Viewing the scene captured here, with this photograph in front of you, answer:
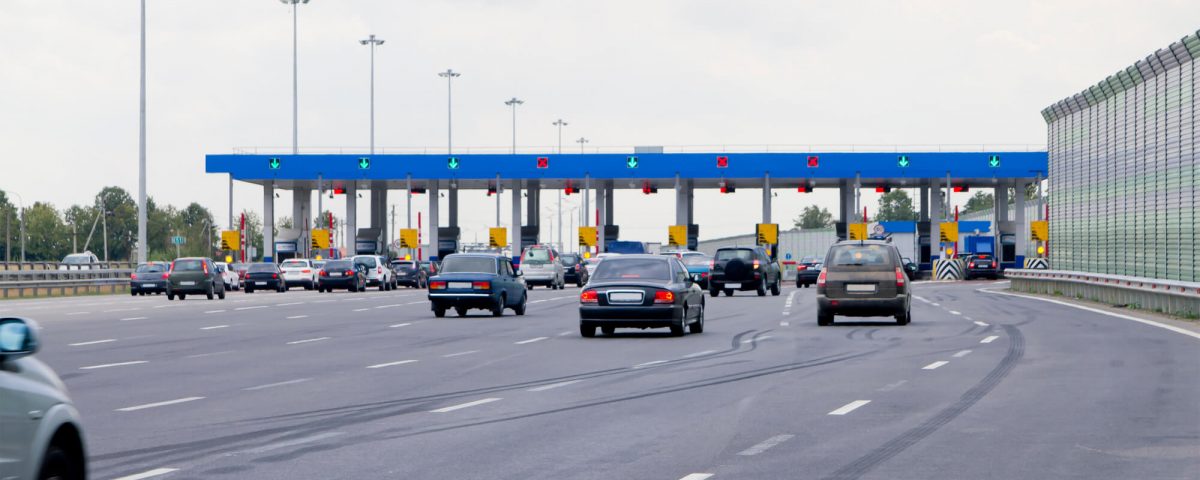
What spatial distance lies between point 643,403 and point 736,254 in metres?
35.9

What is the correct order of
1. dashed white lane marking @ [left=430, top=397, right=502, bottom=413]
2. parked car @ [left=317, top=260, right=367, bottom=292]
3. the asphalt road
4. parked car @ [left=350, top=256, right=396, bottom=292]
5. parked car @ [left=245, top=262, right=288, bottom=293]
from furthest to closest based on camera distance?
1. parked car @ [left=350, top=256, right=396, bottom=292]
2. parked car @ [left=245, top=262, right=288, bottom=293]
3. parked car @ [left=317, top=260, right=367, bottom=292]
4. dashed white lane marking @ [left=430, top=397, right=502, bottom=413]
5. the asphalt road

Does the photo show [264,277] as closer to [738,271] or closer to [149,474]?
[738,271]

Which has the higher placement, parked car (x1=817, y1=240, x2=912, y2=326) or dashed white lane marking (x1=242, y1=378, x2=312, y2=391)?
parked car (x1=817, y1=240, x2=912, y2=326)

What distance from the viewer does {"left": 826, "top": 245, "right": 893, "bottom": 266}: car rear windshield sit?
28.2 m

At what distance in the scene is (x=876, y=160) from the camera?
7662cm

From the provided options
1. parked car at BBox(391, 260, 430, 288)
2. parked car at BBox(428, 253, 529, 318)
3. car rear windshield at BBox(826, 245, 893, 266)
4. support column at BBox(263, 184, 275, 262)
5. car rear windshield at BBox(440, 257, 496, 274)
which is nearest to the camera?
car rear windshield at BBox(826, 245, 893, 266)

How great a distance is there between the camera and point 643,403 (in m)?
14.1

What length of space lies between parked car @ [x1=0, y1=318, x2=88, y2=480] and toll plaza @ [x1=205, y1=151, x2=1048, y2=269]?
7081 cm

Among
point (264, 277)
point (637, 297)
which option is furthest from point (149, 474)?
point (264, 277)

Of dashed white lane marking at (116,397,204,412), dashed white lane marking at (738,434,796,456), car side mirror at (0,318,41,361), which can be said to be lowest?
dashed white lane marking at (738,434,796,456)

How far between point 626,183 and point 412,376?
70.3 metres

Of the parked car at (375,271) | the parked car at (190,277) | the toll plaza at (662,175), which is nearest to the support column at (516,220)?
the toll plaza at (662,175)

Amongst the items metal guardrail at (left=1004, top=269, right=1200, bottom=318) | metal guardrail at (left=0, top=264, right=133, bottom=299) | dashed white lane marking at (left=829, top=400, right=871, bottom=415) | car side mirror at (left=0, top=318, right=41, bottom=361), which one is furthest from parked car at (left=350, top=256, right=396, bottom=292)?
car side mirror at (left=0, top=318, right=41, bottom=361)

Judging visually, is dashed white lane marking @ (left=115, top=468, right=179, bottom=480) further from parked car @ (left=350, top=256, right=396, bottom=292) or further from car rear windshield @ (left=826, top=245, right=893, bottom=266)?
parked car @ (left=350, top=256, right=396, bottom=292)
